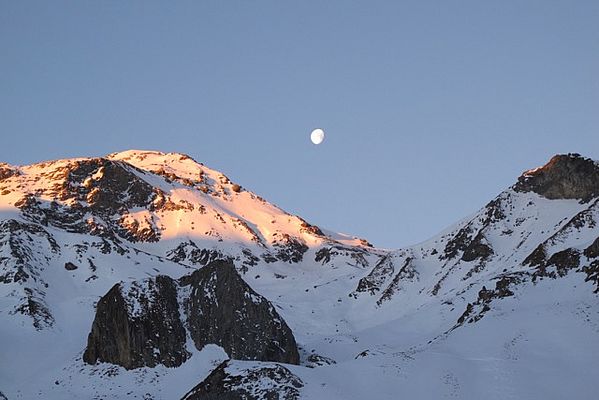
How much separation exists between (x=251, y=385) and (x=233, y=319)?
22126 mm

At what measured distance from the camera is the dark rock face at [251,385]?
2727cm

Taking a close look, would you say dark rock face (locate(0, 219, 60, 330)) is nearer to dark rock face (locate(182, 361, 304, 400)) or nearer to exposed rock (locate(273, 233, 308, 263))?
dark rock face (locate(182, 361, 304, 400))

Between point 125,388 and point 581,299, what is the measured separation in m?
27.3

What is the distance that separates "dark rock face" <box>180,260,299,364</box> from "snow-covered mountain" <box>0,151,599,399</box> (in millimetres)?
112

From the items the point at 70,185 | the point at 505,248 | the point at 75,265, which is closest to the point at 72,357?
the point at 75,265

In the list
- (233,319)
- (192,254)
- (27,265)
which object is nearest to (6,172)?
(192,254)

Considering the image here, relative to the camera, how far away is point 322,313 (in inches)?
3177

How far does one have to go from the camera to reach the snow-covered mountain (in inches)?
1185

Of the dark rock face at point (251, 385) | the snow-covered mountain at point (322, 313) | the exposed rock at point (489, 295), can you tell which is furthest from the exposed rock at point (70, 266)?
the dark rock face at point (251, 385)

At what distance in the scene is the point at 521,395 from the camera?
2716 cm

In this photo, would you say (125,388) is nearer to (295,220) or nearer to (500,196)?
(500,196)

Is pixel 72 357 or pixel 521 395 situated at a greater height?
pixel 72 357

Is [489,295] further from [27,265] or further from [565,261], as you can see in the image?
[27,265]

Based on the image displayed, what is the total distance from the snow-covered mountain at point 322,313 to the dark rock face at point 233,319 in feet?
0.37
